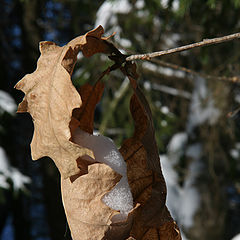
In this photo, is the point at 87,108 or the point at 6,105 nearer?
the point at 87,108

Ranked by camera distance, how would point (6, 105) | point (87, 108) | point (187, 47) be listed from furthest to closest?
point (6, 105) < point (87, 108) < point (187, 47)

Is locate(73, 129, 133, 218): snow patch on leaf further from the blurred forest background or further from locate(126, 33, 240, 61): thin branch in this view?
the blurred forest background

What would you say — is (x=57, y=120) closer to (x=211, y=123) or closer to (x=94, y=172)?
(x=94, y=172)

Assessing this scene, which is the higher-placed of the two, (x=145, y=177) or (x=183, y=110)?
(x=145, y=177)

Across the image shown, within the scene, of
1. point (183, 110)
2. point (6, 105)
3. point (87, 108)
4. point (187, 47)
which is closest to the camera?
point (187, 47)

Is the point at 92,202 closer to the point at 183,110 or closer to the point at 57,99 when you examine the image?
the point at 57,99

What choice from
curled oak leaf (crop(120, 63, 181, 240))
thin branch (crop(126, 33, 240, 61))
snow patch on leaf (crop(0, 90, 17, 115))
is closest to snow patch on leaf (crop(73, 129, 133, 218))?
curled oak leaf (crop(120, 63, 181, 240))

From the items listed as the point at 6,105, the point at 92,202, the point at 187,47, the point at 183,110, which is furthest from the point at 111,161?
the point at 183,110
